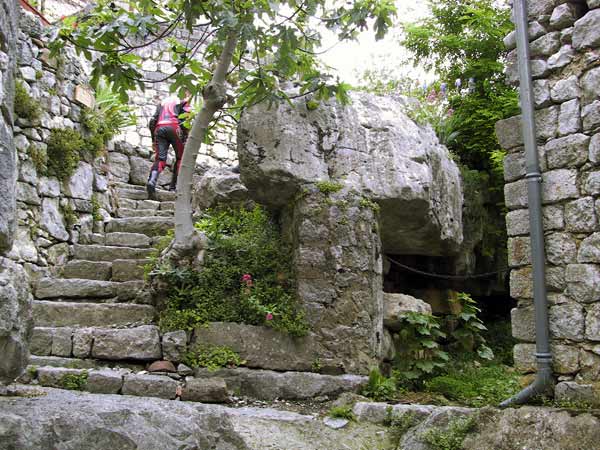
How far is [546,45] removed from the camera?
404 cm

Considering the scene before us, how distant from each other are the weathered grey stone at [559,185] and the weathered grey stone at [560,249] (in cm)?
24

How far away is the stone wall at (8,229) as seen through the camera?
6.48ft

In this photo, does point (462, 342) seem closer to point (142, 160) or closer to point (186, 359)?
point (186, 359)

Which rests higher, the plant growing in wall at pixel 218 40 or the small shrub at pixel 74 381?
the plant growing in wall at pixel 218 40

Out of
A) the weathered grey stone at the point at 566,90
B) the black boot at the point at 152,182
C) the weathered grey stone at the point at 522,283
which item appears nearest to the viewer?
the weathered grey stone at the point at 566,90

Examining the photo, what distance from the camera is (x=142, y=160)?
32.6 ft

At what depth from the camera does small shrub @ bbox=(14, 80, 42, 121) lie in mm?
6301

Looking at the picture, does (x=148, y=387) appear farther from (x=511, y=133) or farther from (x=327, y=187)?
(x=511, y=133)

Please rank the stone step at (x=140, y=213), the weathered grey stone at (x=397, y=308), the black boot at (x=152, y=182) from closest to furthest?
1. the weathered grey stone at (x=397, y=308)
2. the stone step at (x=140, y=213)
3. the black boot at (x=152, y=182)

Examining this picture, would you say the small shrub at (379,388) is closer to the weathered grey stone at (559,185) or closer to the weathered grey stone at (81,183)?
the weathered grey stone at (559,185)

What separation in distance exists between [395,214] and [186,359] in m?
2.47

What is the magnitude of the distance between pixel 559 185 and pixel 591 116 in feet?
1.53

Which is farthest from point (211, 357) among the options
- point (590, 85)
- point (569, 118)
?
point (590, 85)

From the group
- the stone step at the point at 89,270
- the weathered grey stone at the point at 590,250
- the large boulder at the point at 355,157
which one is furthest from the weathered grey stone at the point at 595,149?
the stone step at the point at 89,270
